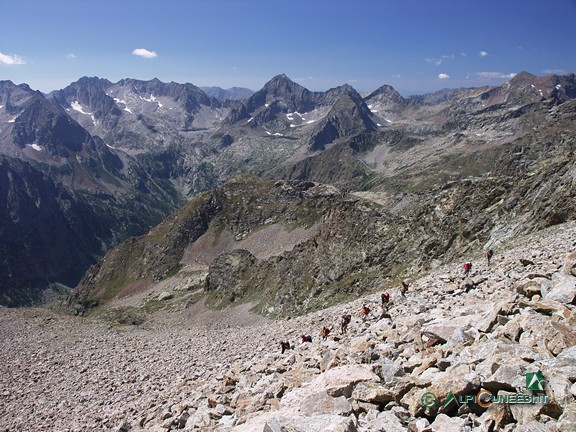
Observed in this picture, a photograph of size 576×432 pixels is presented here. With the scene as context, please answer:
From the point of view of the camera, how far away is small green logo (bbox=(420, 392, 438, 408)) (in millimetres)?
11766

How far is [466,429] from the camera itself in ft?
34.8

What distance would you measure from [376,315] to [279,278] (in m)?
52.0

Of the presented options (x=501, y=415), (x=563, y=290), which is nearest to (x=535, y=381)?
(x=501, y=415)

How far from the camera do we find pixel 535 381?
10.4 meters

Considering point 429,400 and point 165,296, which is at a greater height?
point 429,400

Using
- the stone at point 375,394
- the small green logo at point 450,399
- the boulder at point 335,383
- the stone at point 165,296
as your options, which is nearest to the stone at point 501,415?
the small green logo at point 450,399

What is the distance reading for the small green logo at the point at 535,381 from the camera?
10.3m

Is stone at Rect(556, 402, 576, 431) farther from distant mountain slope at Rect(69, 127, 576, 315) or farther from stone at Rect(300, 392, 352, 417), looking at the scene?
distant mountain slope at Rect(69, 127, 576, 315)

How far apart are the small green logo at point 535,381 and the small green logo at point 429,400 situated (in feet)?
8.18

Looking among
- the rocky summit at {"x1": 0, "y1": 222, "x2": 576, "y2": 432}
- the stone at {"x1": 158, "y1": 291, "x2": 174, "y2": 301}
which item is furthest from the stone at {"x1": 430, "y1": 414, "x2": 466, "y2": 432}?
the stone at {"x1": 158, "y1": 291, "x2": 174, "y2": 301}

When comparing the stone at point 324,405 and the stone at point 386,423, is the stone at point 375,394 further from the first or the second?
the stone at point 386,423

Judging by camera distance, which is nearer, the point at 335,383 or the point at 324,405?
the point at 324,405

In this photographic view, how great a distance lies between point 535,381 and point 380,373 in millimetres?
6467

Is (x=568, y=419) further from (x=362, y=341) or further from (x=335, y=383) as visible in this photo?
(x=362, y=341)
